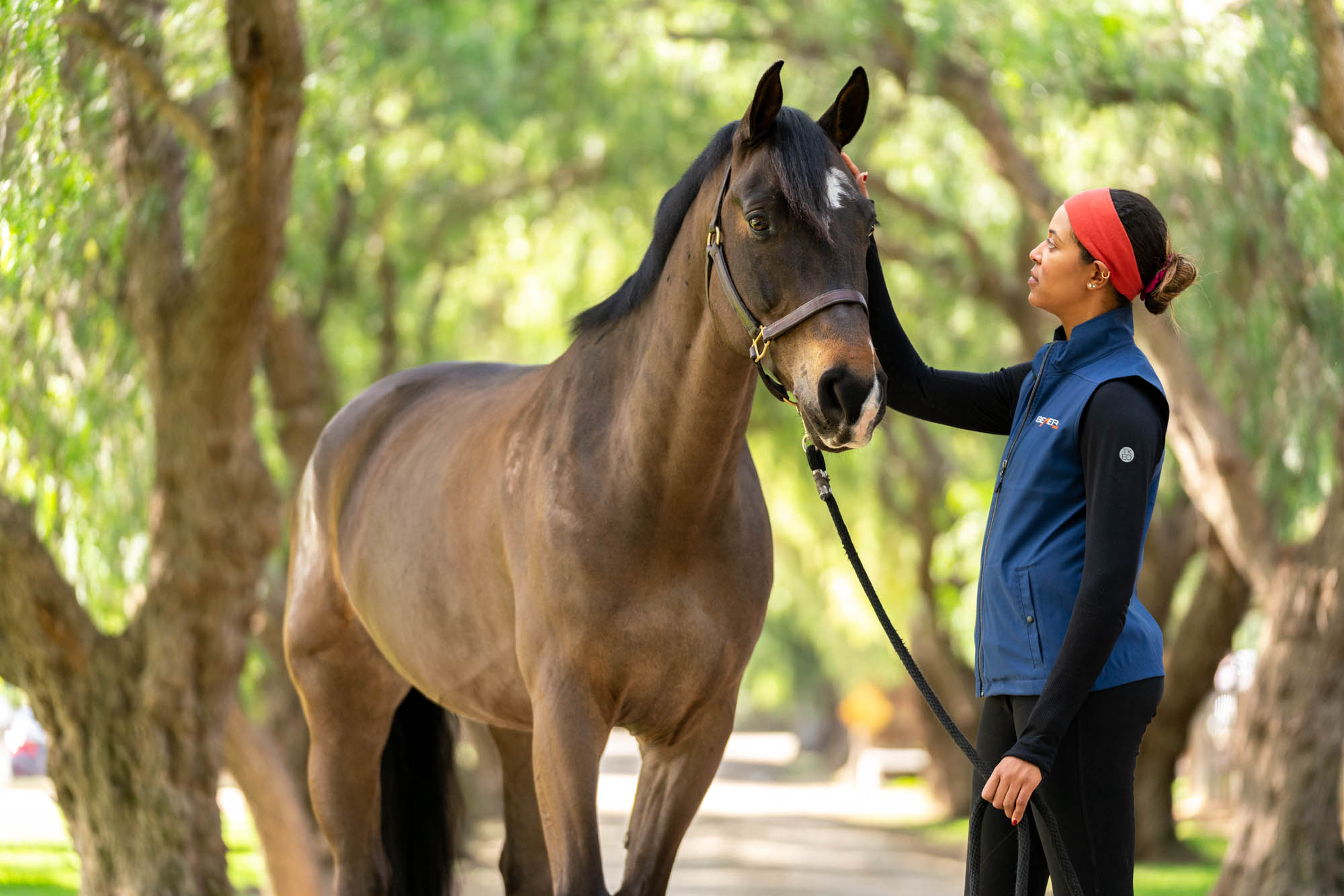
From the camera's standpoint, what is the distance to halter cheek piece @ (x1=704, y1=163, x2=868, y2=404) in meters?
2.37

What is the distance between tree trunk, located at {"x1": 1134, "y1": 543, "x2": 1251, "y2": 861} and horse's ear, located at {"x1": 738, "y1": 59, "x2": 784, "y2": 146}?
9319 millimetres

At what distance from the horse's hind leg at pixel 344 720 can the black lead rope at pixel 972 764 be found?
1764 millimetres

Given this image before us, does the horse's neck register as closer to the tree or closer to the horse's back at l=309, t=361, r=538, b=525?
the horse's back at l=309, t=361, r=538, b=525

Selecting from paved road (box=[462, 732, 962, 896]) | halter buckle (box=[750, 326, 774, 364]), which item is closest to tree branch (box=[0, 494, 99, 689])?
paved road (box=[462, 732, 962, 896])

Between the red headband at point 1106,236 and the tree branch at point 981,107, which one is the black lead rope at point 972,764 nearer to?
the red headband at point 1106,236

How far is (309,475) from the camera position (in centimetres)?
416

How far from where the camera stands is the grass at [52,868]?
952cm

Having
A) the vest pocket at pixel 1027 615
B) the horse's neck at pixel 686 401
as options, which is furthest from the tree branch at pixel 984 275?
the vest pocket at pixel 1027 615

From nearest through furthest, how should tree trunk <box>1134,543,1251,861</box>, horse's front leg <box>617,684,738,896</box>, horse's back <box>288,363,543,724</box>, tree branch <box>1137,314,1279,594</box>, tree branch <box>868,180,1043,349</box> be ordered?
1. horse's front leg <box>617,684,738,896</box>
2. horse's back <box>288,363,543,724</box>
3. tree branch <box>1137,314,1279,594</box>
4. tree trunk <box>1134,543,1251,861</box>
5. tree branch <box>868,180,1043,349</box>

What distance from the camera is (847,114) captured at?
2.77 metres

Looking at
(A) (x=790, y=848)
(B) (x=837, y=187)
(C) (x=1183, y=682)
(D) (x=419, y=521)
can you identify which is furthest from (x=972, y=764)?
(A) (x=790, y=848)

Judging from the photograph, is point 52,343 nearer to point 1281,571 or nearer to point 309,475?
point 309,475

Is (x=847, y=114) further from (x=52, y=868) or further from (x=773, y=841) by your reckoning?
(x=773, y=841)

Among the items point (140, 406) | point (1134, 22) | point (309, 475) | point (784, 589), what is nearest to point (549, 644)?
point (309, 475)
